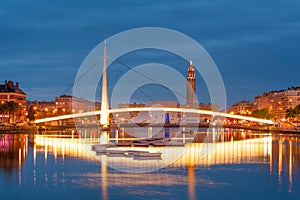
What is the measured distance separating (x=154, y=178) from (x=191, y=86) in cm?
12764

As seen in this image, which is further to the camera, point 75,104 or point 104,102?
point 75,104

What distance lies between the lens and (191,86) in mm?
146000

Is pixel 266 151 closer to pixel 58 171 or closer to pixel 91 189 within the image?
pixel 58 171

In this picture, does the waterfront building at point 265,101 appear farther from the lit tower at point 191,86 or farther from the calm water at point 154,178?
the calm water at point 154,178

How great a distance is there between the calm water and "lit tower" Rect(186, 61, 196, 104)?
11242 centimetres

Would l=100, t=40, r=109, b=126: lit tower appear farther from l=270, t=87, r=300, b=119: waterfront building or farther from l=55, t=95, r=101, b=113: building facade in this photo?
l=270, t=87, r=300, b=119: waterfront building

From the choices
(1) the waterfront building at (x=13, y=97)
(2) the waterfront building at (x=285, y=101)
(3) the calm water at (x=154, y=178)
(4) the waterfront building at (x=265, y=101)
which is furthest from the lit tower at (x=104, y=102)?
(4) the waterfront building at (x=265, y=101)

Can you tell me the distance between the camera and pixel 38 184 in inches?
704

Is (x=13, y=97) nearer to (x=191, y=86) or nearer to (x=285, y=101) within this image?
(x=285, y=101)

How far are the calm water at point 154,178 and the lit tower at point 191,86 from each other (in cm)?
11242

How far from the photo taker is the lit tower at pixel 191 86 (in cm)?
14025

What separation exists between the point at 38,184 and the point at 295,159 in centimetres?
1269

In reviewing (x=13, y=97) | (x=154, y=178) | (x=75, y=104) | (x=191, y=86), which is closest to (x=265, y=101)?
(x=191, y=86)

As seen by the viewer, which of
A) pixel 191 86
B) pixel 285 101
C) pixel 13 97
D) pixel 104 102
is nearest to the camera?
pixel 104 102
